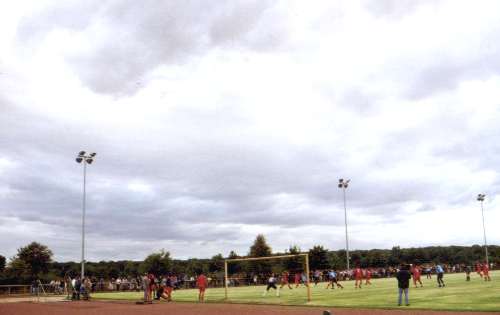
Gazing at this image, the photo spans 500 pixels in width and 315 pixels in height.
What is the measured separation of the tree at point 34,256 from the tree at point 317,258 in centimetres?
4080

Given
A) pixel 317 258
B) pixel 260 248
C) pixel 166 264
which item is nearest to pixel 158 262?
pixel 166 264

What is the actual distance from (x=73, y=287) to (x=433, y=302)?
96.7ft

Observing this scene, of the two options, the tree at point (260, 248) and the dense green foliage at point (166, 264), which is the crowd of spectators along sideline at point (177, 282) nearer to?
the dense green foliage at point (166, 264)

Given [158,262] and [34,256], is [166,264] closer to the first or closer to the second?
[158,262]

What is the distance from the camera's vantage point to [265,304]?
27922mm

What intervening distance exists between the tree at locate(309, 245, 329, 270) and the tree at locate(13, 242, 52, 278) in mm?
40800

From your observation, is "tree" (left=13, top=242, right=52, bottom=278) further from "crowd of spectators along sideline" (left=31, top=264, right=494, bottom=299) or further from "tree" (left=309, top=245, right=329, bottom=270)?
"tree" (left=309, top=245, right=329, bottom=270)

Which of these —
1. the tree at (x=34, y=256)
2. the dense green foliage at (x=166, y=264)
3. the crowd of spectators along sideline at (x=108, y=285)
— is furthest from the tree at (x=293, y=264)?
the tree at (x=34, y=256)

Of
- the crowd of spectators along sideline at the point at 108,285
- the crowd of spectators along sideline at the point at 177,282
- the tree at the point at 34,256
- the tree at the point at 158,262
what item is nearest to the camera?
the crowd of spectators along sideline at the point at 108,285

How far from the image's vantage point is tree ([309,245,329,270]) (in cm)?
8050

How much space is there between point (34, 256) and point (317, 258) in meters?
43.4

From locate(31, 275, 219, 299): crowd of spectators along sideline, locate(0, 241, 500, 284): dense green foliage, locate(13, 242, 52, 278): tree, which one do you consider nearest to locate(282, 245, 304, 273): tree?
locate(0, 241, 500, 284): dense green foliage

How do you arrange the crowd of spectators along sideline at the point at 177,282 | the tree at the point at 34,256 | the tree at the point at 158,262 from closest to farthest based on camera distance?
the crowd of spectators along sideline at the point at 177,282
the tree at the point at 34,256
the tree at the point at 158,262

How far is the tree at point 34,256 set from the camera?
80.0 metres
